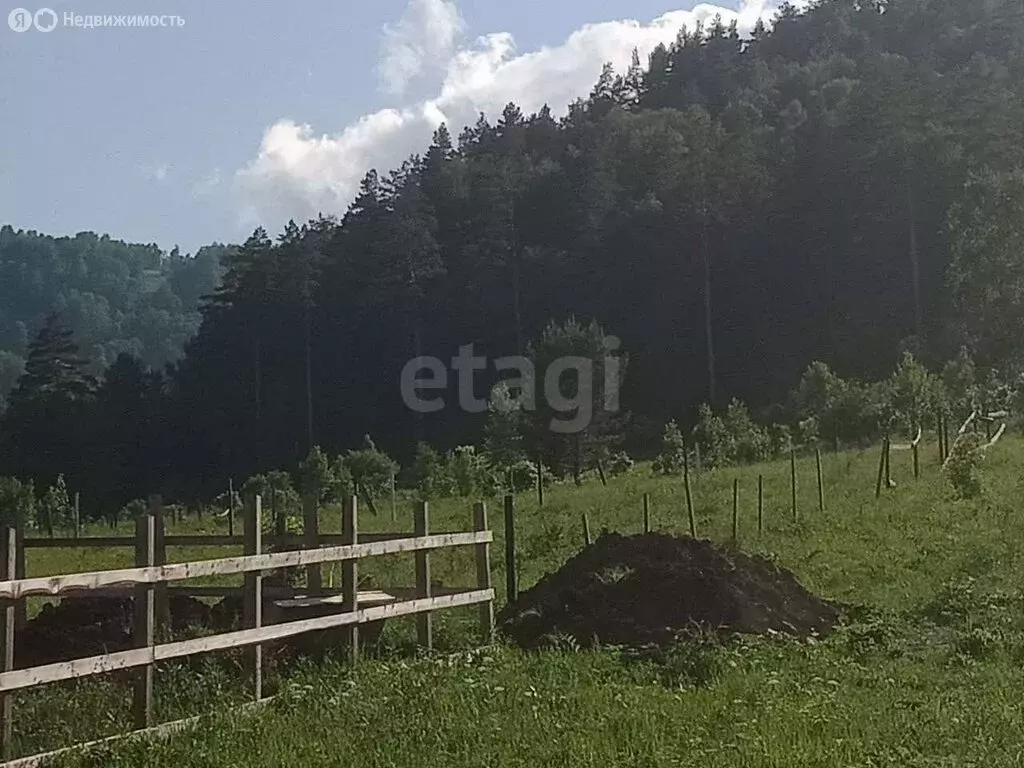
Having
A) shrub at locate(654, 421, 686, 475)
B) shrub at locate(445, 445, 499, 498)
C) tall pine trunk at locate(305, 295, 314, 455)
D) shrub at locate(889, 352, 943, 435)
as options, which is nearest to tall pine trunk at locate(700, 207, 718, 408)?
shrub at locate(445, 445, 499, 498)

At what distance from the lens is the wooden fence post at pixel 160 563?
984 cm

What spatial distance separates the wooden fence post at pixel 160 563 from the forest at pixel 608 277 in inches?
2357

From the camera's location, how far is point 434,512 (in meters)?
37.6

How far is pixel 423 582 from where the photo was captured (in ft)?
43.8

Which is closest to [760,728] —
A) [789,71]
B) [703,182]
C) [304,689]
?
[304,689]

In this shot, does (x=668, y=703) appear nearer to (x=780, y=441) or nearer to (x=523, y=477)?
(x=780, y=441)

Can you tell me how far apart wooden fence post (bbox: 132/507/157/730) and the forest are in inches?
2500

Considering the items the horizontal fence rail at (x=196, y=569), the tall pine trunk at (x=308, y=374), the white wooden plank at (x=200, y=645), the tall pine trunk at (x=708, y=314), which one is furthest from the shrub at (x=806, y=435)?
the tall pine trunk at (x=308, y=374)

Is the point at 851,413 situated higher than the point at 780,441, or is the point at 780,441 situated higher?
the point at 851,413

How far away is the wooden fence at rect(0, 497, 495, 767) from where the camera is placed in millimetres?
8547

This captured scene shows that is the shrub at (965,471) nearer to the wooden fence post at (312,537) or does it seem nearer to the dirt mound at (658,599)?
the dirt mound at (658,599)

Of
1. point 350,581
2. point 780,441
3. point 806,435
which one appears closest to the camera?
point 350,581

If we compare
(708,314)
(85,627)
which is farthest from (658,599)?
(708,314)

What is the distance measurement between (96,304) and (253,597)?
167 metres
